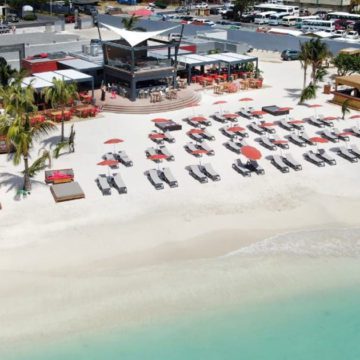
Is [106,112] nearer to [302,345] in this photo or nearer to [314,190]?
[314,190]

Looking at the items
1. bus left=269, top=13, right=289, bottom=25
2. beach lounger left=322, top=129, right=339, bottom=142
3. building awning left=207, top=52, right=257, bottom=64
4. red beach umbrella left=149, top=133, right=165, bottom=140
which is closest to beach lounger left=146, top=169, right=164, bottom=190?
red beach umbrella left=149, top=133, right=165, bottom=140

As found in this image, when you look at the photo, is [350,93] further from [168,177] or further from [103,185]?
[103,185]

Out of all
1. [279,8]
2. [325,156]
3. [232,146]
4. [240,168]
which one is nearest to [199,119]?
[232,146]

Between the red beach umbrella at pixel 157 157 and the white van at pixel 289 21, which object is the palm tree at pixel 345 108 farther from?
the white van at pixel 289 21

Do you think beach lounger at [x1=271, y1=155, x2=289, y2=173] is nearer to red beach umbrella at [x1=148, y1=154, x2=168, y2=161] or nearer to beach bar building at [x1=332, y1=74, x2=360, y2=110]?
red beach umbrella at [x1=148, y1=154, x2=168, y2=161]

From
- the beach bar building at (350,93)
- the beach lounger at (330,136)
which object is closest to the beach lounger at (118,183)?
the beach lounger at (330,136)

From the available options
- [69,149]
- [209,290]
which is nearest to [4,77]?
[69,149]
